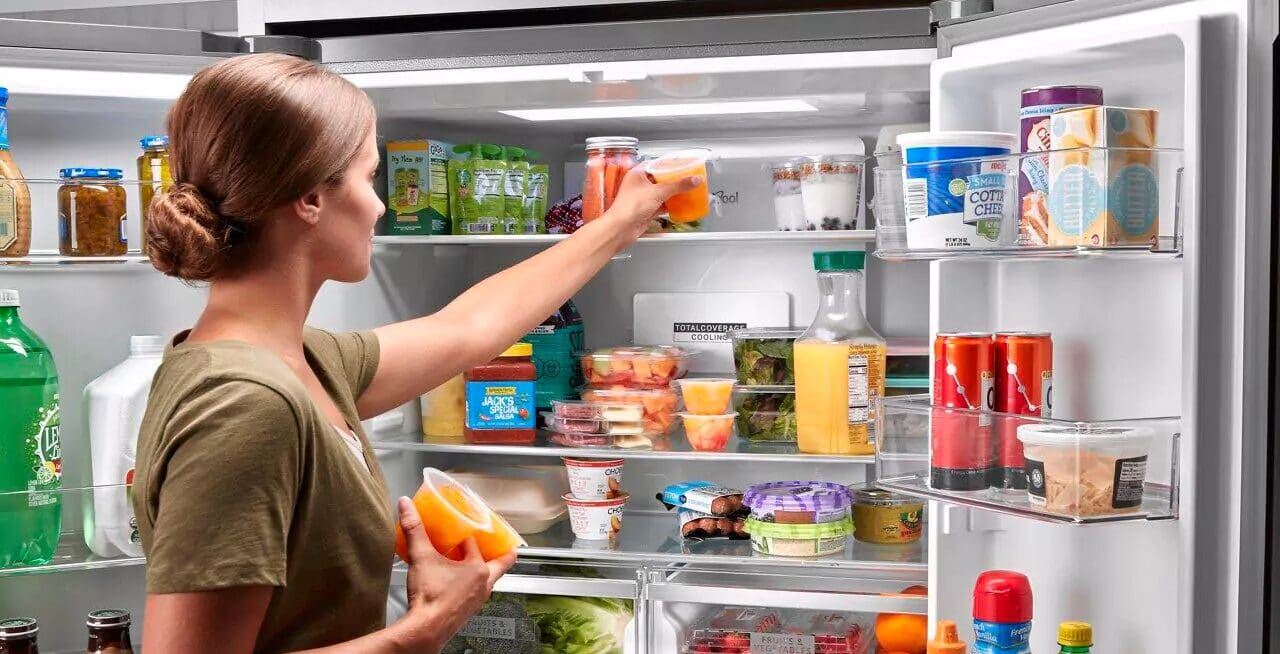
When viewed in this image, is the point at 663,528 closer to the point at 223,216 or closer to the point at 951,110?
the point at 951,110

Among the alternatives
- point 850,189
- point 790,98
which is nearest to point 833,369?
point 850,189

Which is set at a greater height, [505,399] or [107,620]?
[505,399]

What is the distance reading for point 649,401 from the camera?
7.90ft

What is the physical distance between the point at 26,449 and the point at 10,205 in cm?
40

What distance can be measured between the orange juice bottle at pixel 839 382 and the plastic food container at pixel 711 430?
0.16 meters

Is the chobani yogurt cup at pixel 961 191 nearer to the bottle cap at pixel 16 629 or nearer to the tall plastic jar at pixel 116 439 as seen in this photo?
the tall plastic jar at pixel 116 439

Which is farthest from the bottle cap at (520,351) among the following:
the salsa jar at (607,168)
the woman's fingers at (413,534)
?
the woman's fingers at (413,534)

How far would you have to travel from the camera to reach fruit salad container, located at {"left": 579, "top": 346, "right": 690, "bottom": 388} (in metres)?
2.42

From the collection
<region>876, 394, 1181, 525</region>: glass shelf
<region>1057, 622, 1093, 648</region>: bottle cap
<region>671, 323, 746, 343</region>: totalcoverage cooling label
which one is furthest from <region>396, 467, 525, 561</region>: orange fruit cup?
<region>671, 323, 746, 343</region>: totalcoverage cooling label

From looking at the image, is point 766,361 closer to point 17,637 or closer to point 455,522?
point 455,522

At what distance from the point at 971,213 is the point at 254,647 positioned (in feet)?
3.26

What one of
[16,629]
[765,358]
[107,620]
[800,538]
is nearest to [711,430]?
[765,358]

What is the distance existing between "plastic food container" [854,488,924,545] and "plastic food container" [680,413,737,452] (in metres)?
0.30

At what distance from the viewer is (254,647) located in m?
1.20
